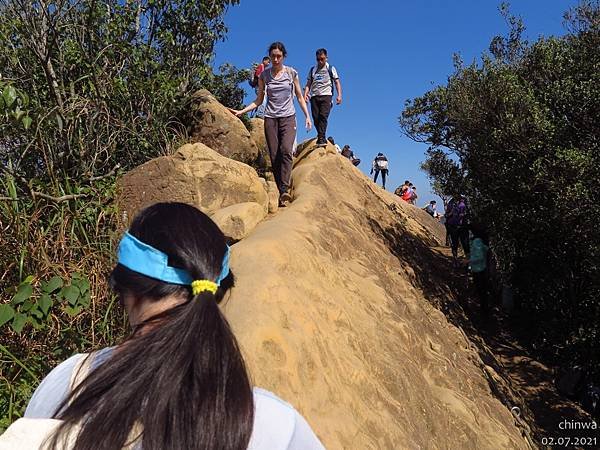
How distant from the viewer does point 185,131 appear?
8.85 metres

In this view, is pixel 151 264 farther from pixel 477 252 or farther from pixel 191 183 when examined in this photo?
pixel 477 252

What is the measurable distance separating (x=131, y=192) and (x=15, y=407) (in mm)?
2819

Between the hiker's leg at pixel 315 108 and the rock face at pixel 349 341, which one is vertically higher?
the hiker's leg at pixel 315 108

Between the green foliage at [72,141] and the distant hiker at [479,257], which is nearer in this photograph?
the green foliage at [72,141]

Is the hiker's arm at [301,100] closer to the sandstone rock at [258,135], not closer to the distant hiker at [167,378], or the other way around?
the sandstone rock at [258,135]

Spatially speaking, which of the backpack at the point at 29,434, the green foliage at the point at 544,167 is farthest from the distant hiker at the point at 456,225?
the backpack at the point at 29,434

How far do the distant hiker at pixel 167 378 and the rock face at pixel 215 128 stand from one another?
7.88 metres

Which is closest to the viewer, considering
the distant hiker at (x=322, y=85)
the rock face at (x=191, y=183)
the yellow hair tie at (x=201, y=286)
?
the yellow hair tie at (x=201, y=286)

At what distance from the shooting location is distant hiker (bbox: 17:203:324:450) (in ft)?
3.51

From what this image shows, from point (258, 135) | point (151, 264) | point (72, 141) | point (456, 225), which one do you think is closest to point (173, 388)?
point (151, 264)

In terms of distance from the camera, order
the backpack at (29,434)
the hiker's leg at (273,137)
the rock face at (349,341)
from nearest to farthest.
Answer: the backpack at (29,434)
the rock face at (349,341)
the hiker's leg at (273,137)

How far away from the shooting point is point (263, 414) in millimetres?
1167

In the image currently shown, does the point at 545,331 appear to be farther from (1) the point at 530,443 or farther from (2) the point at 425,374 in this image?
(2) the point at 425,374

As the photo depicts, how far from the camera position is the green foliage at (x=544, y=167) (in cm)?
708
